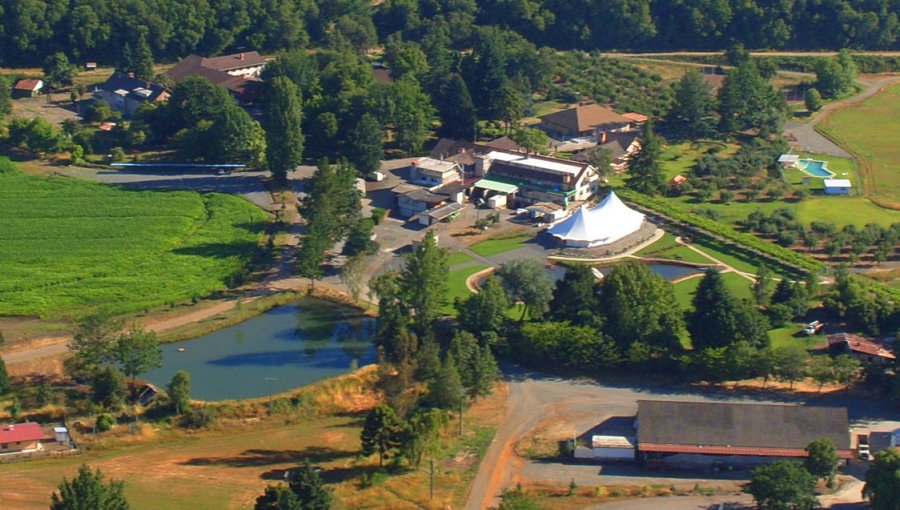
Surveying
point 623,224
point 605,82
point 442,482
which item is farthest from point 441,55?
point 442,482

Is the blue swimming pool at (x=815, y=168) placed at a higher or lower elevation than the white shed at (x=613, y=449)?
higher

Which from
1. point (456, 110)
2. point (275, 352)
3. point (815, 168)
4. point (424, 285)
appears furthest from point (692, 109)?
point (275, 352)

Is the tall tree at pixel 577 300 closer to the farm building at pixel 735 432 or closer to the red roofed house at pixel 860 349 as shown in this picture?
the farm building at pixel 735 432

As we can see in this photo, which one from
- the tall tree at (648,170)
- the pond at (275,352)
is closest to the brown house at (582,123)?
the tall tree at (648,170)

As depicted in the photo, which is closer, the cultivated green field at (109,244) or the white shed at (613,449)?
the white shed at (613,449)

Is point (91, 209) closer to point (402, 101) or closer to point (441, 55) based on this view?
point (402, 101)

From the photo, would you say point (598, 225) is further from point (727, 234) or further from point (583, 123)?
point (583, 123)
